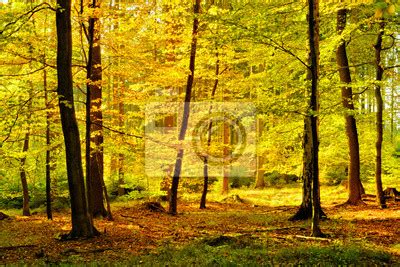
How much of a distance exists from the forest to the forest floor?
60mm

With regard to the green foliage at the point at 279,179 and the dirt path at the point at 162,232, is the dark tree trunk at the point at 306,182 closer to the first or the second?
the dirt path at the point at 162,232

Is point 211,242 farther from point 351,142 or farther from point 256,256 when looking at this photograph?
point 351,142

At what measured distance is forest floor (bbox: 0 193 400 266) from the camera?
7.42 meters

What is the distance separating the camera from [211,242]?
371 inches

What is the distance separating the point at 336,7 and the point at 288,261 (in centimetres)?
953

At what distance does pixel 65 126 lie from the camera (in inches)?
415

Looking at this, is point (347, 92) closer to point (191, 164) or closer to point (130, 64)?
point (191, 164)

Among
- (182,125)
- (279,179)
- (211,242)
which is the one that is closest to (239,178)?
(279,179)

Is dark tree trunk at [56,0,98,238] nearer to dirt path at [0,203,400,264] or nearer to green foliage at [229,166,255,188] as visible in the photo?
dirt path at [0,203,400,264]

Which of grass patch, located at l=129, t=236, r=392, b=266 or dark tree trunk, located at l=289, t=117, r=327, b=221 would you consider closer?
grass patch, located at l=129, t=236, r=392, b=266

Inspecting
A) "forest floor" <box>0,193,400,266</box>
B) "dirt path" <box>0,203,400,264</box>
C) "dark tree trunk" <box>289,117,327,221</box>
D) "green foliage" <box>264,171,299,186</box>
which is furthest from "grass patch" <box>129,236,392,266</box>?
"green foliage" <box>264,171,299,186</box>

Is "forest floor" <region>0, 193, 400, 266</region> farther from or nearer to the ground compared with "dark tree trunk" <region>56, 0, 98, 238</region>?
nearer to the ground

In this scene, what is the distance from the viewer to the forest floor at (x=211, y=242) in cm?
742

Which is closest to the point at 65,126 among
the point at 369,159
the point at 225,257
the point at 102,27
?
the point at 102,27
